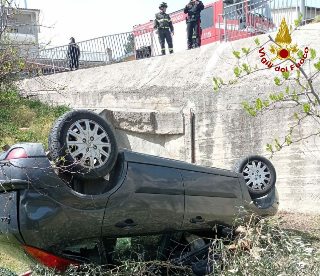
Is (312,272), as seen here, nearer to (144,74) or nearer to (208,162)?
(208,162)

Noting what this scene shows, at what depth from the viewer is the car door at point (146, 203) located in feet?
14.1

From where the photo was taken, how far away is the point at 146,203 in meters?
4.45

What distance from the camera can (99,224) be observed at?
4207 mm

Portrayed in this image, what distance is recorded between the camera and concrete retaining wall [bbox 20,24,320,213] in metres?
7.89

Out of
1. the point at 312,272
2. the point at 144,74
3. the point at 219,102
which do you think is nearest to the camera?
the point at 312,272

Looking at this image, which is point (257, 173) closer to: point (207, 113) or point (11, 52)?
point (207, 113)

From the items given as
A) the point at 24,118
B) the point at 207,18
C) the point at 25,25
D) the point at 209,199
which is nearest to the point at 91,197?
the point at 209,199

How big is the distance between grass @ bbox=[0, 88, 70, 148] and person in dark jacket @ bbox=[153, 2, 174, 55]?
3628mm

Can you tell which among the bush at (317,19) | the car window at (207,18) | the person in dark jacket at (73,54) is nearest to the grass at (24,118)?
the person in dark jacket at (73,54)

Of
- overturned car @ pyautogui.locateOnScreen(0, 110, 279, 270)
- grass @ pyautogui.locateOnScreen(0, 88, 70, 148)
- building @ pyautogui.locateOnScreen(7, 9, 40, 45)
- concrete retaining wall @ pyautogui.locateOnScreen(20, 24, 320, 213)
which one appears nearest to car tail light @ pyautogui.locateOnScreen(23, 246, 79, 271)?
overturned car @ pyautogui.locateOnScreen(0, 110, 279, 270)

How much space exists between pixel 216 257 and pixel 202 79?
221 inches

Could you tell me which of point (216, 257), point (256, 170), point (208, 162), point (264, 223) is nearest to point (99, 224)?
point (216, 257)

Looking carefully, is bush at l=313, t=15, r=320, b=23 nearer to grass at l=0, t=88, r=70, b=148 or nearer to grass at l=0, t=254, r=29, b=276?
grass at l=0, t=88, r=70, b=148

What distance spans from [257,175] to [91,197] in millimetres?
3579
